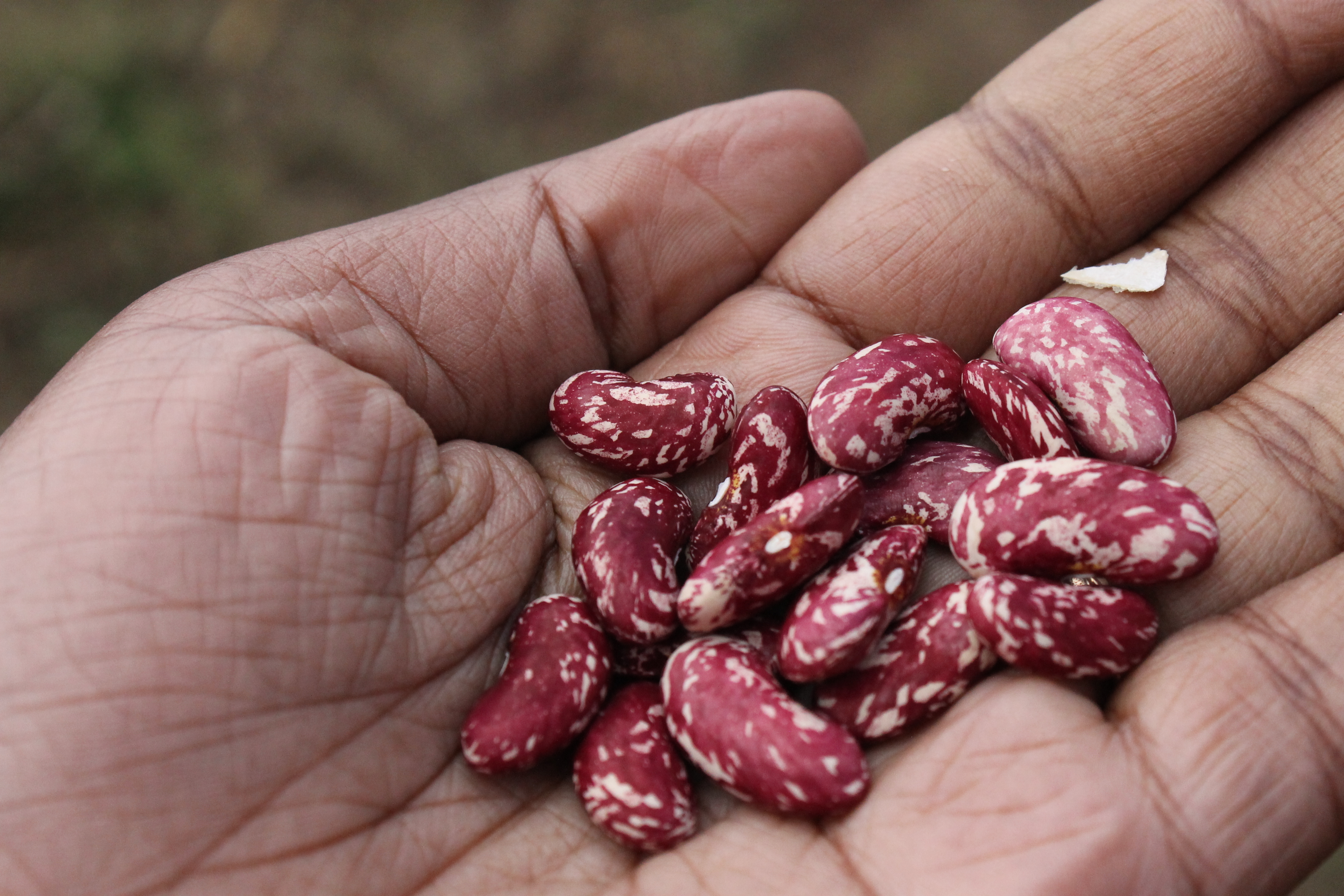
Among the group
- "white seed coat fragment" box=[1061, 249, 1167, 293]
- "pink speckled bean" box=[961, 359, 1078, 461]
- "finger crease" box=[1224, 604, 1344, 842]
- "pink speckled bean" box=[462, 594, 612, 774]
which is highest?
"white seed coat fragment" box=[1061, 249, 1167, 293]

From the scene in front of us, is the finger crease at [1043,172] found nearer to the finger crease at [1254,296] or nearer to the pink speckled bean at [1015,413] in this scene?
the finger crease at [1254,296]

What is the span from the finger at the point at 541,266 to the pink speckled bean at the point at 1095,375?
28.1 inches

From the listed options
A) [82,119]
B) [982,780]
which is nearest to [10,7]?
[82,119]

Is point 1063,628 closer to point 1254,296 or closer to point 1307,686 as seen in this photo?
point 1307,686

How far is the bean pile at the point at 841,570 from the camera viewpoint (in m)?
1.60

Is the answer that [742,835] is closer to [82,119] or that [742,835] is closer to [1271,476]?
[1271,476]

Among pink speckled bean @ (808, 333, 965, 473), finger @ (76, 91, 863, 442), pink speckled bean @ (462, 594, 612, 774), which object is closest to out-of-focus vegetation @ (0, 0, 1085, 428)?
finger @ (76, 91, 863, 442)

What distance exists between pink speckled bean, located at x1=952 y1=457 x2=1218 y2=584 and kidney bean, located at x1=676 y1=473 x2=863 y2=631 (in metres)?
0.23

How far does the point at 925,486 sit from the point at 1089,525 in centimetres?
33

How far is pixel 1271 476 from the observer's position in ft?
6.07

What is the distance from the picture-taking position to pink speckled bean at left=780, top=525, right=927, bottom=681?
1.62 m

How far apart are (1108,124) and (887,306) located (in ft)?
1.97

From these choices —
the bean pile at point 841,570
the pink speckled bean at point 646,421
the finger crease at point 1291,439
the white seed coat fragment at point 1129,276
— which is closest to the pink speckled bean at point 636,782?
the bean pile at point 841,570

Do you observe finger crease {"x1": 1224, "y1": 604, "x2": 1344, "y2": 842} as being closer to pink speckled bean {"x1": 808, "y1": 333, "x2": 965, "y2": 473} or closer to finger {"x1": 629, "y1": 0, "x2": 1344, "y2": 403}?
pink speckled bean {"x1": 808, "y1": 333, "x2": 965, "y2": 473}
